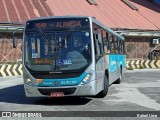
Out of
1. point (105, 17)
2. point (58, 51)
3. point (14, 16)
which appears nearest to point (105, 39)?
point (58, 51)

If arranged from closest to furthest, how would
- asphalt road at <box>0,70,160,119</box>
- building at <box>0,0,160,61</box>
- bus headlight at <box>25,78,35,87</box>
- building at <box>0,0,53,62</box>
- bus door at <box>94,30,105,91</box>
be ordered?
asphalt road at <box>0,70,160,119</box>
bus headlight at <box>25,78,35,87</box>
bus door at <box>94,30,105,91</box>
building at <box>0,0,53,62</box>
building at <box>0,0,160,61</box>

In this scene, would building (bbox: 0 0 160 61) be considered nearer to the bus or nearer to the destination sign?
the destination sign

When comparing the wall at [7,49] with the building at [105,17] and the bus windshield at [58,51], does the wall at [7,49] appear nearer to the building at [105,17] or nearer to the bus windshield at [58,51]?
the building at [105,17]

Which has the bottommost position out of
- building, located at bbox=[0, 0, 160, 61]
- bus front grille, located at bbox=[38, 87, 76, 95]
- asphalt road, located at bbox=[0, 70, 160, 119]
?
asphalt road, located at bbox=[0, 70, 160, 119]

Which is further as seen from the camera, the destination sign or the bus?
the destination sign

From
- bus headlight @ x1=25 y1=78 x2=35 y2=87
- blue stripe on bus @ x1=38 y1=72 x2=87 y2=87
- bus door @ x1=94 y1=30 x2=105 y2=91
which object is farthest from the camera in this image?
bus door @ x1=94 y1=30 x2=105 y2=91

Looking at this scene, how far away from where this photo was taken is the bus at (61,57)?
1059 centimetres

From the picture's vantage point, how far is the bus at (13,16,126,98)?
417 inches

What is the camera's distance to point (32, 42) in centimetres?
1109

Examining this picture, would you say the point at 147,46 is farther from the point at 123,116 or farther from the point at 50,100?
the point at 123,116

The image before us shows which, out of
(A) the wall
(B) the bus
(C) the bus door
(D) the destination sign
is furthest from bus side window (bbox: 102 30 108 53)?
(A) the wall

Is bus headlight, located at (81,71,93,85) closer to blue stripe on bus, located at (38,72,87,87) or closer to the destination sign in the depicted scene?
blue stripe on bus, located at (38,72,87,87)

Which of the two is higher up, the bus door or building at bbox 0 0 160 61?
building at bbox 0 0 160 61

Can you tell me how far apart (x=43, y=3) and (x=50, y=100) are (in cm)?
2745
